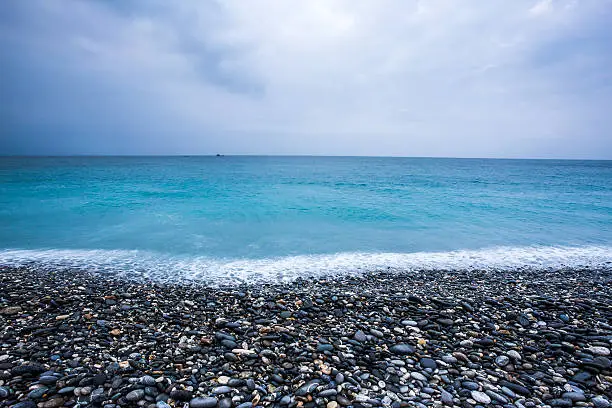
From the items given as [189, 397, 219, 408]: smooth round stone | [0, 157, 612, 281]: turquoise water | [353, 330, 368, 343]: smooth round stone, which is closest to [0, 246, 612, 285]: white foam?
[0, 157, 612, 281]: turquoise water

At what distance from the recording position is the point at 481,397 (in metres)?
3.68

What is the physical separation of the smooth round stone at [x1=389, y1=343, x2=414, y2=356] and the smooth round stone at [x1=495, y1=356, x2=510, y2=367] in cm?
121

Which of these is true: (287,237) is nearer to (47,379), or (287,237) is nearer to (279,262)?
(279,262)

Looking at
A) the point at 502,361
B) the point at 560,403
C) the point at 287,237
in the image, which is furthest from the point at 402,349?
the point at 287,237

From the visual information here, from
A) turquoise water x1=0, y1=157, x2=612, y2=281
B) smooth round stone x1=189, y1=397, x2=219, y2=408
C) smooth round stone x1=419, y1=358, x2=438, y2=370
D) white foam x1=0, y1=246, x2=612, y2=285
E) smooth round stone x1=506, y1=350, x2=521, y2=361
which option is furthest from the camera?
turquoise water x1=0, y1=157, x2=612, y2=281

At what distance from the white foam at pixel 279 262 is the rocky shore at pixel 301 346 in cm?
113

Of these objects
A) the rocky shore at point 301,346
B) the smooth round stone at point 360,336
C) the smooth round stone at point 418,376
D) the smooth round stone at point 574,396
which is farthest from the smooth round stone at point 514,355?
→ the smooth round stone at point 360,336

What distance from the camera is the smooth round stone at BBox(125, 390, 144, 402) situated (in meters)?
3.53

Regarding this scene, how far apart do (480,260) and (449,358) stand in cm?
688

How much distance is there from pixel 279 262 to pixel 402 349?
5623 millimetres

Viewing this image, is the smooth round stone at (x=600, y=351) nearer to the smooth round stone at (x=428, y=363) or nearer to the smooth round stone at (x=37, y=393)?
the smooth round stone at (x=428, y=363)

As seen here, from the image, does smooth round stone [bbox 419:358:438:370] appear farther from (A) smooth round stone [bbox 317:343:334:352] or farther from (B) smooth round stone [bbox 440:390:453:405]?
(A) smooth round stone [bbox 317:343:334:352]

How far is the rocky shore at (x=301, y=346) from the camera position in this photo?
367 cm

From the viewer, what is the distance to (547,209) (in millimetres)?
21594
